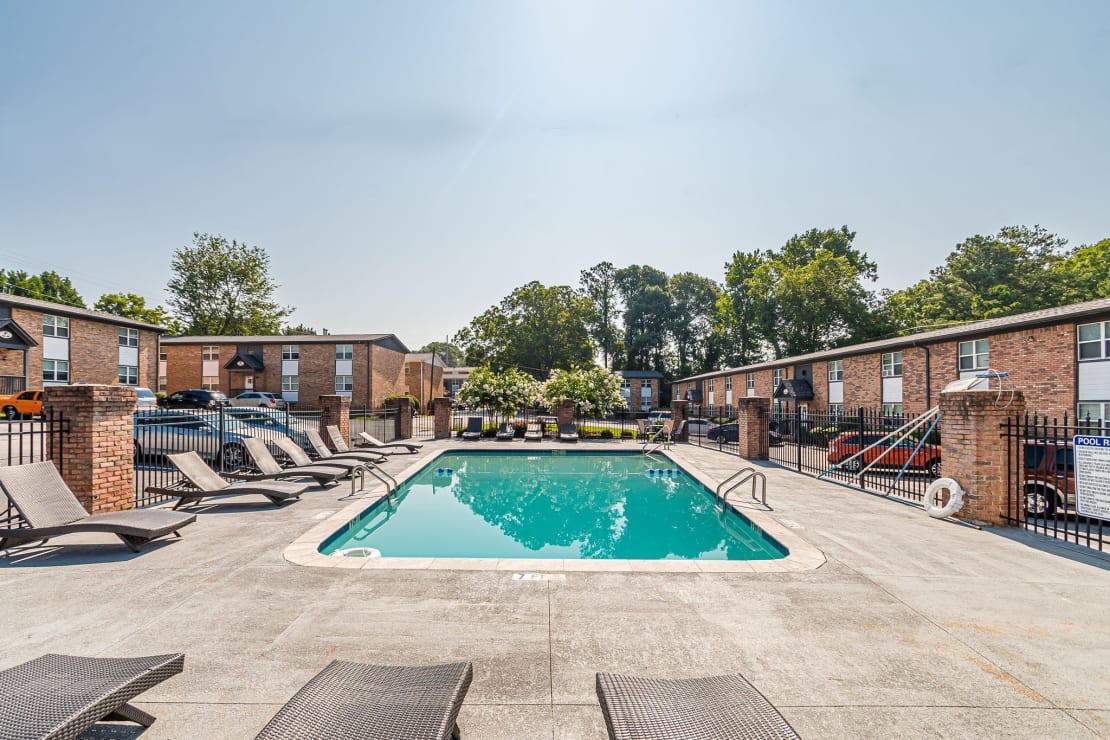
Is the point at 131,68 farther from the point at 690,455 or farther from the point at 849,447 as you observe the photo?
the point at 849,447

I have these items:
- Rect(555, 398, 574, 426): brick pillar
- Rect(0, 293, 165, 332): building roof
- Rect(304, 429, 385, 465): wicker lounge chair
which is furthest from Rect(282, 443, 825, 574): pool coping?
Rect(0, 293, 165, 332): building roof

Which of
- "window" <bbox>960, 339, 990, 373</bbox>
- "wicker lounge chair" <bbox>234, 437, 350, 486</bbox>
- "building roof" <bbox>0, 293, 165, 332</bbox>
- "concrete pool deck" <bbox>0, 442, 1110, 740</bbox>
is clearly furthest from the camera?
"building roof" <bbox>0, 293, 165, 332</bbox>

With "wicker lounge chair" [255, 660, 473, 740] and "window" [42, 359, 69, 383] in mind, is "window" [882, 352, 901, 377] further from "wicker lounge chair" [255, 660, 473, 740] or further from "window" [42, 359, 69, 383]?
"window" [42, 359, 69, 383]

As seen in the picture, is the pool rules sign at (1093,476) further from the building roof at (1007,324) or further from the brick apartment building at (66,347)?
the brick apartment building at (66,347)

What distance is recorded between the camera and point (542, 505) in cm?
1094

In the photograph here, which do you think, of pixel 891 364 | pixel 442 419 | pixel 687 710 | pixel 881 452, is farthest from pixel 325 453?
pixel 891 364

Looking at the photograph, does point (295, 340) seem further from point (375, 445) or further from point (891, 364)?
point (891, 364)

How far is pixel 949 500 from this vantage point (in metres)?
7.67

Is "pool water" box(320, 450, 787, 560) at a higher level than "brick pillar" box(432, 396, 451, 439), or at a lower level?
lower

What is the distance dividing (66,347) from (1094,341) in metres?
45.1

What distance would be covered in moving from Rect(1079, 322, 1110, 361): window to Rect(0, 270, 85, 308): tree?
74.8 metres

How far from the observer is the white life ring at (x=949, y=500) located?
7496mm

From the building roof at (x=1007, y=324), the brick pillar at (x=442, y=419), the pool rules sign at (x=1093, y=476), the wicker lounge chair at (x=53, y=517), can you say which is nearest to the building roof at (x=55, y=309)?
the brick pillar at (x=442, y=419)

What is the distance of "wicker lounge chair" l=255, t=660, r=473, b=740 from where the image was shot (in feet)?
6.79
